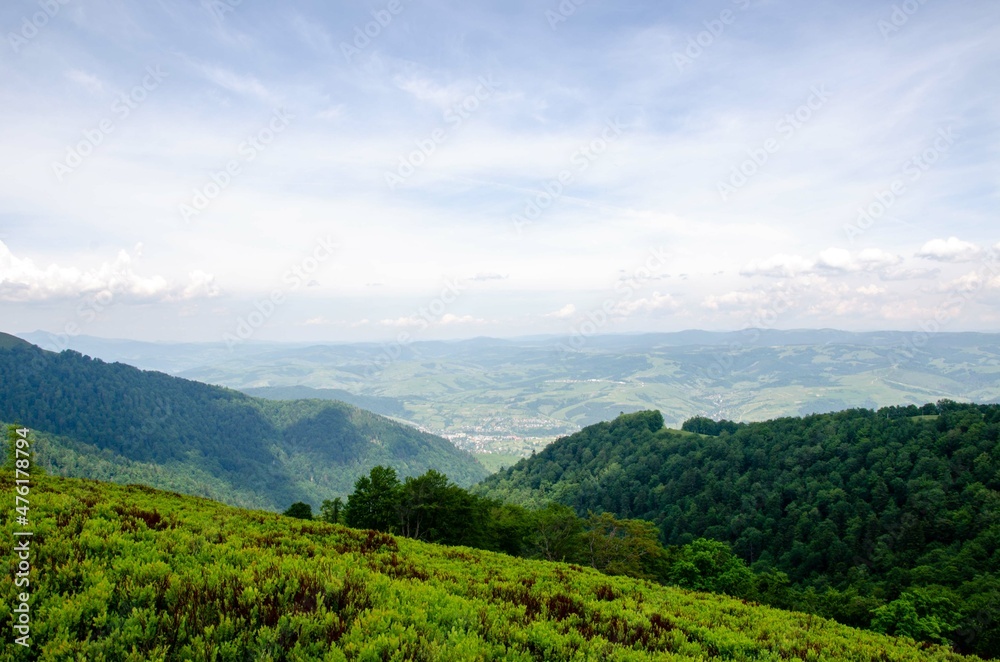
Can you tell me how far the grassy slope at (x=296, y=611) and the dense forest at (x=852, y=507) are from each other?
113 feet

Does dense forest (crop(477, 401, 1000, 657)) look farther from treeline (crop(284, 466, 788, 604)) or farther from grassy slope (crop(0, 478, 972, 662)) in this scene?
grassy slope (crop(0, 478, 972, 662))

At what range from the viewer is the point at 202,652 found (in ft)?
21.0

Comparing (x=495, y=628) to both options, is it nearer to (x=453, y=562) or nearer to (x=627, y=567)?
(x=453, y=562)

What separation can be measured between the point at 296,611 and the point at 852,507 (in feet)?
338

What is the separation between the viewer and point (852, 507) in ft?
272

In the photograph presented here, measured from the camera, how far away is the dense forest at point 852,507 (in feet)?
139

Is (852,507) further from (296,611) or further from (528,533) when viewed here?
(296,611)

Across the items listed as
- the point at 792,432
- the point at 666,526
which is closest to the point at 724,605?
the point at 666,526

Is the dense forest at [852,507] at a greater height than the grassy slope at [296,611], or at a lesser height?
lesser

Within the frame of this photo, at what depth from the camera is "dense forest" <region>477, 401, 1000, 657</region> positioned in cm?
4234

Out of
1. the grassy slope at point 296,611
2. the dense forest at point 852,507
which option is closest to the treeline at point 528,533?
the dense forest at point 852,507

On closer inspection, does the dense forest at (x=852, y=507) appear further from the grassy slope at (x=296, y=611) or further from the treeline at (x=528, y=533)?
the grassy slope at (x=296, y=611)

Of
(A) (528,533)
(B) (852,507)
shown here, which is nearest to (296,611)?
(A) (528,533)

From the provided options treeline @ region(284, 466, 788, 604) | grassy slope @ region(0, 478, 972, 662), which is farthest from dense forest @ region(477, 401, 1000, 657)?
grassy slope @ region(0, 478, 972, 662)
